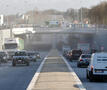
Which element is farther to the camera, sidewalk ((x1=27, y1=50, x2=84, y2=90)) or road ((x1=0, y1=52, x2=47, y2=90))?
road ((x1=0, y1=52, x2=47, y2=90))

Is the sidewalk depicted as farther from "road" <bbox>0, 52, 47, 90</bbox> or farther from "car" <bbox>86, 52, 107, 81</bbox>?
"car" <bbox>86, 52, 107, 81</bbox>

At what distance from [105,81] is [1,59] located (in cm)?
3152

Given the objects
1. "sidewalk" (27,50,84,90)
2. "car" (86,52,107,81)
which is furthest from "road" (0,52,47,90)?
"car" (86,52,107,81)

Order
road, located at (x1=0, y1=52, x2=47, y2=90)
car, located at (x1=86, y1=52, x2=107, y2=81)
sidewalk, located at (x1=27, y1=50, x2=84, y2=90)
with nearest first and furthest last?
sidewalk, located at (x1=27, y1=50, x2=84, y2=90) → road, located at (x1=0, y1=52, x2=47, y2=90) → car, located at (x1=86, y1=52, x2=107, y2=81)

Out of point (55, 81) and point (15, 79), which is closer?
point (55, 81)

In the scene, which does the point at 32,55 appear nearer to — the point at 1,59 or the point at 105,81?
the point at 1,59

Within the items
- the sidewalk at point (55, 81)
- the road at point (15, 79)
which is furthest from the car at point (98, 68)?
the road at point (15, 79)

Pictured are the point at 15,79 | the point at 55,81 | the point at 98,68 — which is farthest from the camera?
the point at 15,79

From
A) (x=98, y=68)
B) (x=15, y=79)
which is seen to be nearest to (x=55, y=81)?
(x=98, y=68)

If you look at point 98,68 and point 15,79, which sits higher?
point 98,68

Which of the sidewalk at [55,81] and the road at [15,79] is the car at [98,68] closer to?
the sidewalk at [55,81]

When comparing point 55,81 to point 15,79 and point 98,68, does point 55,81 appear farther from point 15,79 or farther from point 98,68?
point 15,79

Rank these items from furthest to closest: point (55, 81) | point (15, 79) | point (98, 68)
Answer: point (15, 79) → point (98, 68) → point (55, 81)

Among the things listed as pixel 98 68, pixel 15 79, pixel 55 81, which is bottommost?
pixel 15 79
